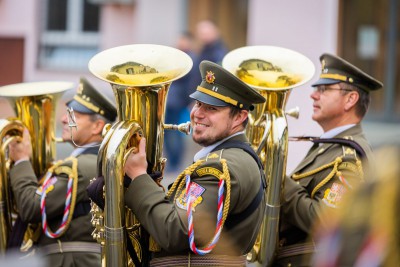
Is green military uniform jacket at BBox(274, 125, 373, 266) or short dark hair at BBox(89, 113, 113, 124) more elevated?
short dark hair at BBox(89, 113, 113, 124)

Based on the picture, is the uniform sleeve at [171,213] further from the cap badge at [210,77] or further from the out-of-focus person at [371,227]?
the out-of-focus person at [371,227]

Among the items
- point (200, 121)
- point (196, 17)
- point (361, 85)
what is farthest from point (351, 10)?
point (200, 121)

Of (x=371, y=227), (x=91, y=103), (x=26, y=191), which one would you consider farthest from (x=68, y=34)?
(x=371, y=227)

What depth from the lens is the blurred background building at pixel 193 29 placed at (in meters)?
8.98

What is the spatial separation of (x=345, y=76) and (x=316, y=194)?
2.29ft

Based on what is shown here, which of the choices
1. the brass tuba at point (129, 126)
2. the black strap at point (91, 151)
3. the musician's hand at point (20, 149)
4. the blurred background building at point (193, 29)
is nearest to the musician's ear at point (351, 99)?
the brass tuba at point (129, 126)

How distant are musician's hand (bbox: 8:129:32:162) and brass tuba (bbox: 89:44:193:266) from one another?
111 centimetres

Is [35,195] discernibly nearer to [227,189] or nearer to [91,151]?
[91,151]

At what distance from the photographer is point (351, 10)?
11.4m

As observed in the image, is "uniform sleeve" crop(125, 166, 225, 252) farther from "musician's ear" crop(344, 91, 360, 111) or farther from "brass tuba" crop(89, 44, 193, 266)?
"musician's ear" crop(344, 91, 360, 111)

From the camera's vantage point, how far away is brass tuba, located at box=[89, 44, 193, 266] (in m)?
3.06

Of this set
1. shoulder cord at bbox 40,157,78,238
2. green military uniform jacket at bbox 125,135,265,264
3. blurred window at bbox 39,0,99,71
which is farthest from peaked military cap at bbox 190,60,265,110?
blurred window at bbox 39,0,99,71

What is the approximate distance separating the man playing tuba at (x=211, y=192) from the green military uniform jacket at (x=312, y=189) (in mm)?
552

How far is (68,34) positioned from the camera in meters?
14.3
